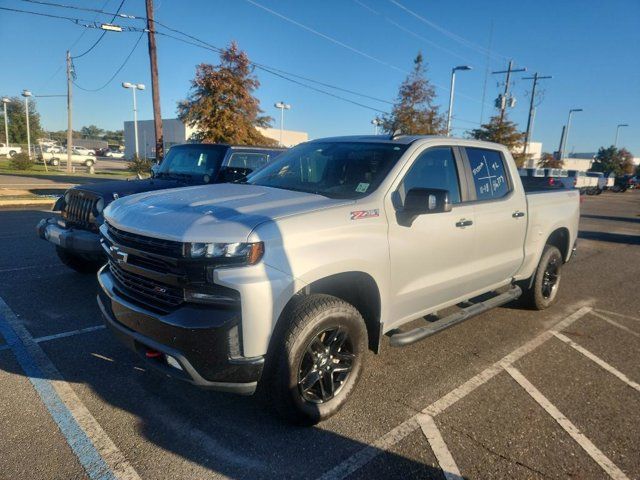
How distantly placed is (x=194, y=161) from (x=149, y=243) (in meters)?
4.84

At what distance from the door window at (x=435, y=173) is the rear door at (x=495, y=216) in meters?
0.24

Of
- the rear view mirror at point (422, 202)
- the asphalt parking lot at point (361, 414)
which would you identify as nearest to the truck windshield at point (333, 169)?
the rear view mirror at point (422, 202)

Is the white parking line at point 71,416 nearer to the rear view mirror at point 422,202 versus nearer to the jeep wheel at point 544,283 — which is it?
the rear view mirror at point 422,202

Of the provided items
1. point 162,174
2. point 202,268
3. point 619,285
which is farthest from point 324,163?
point 619,285

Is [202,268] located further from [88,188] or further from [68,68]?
[68,68]

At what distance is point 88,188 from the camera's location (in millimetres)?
5613

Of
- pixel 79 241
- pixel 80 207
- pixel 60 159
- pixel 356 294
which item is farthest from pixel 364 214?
pixel 60 159

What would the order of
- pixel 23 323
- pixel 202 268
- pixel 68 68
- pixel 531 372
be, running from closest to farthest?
pixel 202 268 < pixel 531 372 < pixel 23 323 < pixel 68 68

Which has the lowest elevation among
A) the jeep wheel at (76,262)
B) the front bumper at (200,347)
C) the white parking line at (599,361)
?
the white parking line at (599,361)

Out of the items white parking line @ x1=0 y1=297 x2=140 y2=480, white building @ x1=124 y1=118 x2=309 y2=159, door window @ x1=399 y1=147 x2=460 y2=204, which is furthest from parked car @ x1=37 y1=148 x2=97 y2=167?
door window @ x1=399 y1=147 x2=460 y2=204

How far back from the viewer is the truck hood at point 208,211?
2587mm

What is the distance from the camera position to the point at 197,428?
296cm

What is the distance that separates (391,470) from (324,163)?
2459 mm

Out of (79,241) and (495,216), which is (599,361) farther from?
(79,241)
